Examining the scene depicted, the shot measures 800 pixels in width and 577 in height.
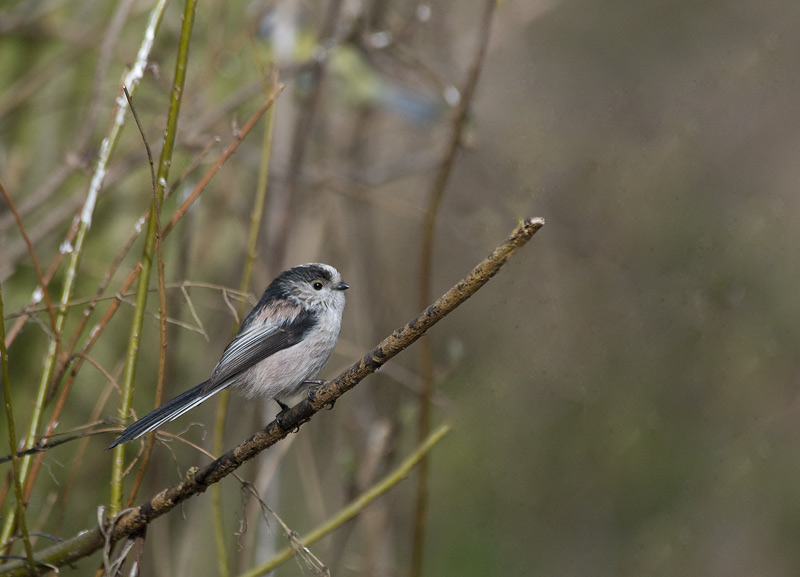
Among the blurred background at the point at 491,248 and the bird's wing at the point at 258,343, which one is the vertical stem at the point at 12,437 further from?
the blurred background at the point at 491,248

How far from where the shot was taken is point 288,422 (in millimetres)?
1753

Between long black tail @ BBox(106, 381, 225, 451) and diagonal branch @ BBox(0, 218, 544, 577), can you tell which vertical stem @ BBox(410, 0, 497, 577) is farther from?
diagonal branch @ BBox(0, 218, 544, 577)

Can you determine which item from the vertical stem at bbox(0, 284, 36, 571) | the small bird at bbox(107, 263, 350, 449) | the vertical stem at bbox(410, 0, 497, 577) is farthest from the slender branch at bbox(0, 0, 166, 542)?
the vertical stem at bbox(410, 0, 497, 577)

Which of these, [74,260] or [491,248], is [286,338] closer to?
[74,260]

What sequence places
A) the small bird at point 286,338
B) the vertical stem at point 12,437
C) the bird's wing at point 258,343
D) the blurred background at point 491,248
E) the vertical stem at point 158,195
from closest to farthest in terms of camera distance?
the vertical stem at point 12,437, the vertical stem at point 158,195, the bird's wing at point 258,343, the small bird at point 286,338, the blurred background at point 491,248

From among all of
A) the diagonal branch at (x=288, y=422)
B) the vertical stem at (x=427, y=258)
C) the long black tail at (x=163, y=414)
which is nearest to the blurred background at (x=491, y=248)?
the vertical stem at (x=427, y=258)

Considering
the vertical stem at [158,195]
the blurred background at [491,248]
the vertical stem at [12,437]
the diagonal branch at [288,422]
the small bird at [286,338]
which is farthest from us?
the blurred background at [491,248]

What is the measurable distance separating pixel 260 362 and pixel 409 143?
309 cm

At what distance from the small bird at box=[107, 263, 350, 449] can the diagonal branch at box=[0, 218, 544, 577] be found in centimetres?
80

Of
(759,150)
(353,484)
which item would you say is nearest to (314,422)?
(353,484)

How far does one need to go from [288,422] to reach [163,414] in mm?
507

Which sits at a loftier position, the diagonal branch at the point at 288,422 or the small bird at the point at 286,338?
the small bird at the point at 286,338

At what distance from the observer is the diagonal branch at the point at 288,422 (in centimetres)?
132

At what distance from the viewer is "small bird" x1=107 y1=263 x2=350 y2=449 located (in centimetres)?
276
